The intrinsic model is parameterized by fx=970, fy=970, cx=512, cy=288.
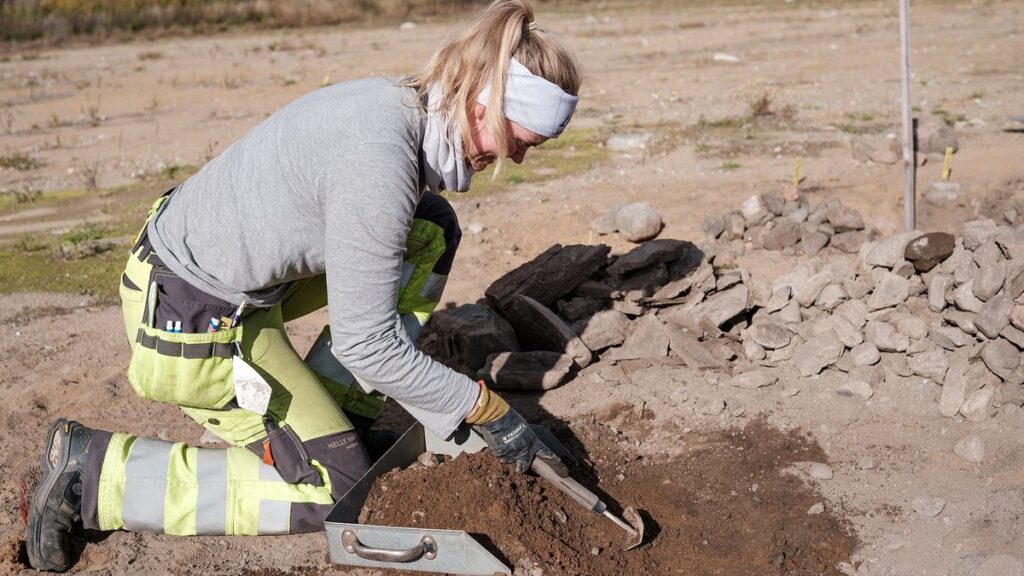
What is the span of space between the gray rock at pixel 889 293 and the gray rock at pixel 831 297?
0.12 meters

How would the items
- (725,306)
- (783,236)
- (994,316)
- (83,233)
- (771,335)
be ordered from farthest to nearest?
(83,233) < (783,236) < (725,306) < (771,335) < (994,316)

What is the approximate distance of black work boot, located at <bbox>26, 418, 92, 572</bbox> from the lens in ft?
9.85

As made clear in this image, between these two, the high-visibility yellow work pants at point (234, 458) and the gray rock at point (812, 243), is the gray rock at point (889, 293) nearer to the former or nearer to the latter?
the gray rock at point (812, 243)

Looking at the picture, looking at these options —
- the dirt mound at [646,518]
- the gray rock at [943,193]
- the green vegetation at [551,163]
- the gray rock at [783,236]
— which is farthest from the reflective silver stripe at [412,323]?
the gray rock at [943,193]

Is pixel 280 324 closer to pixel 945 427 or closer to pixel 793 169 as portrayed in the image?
pixel 945 427

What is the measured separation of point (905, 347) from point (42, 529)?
3.17 meters

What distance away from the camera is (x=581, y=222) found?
583 centimetres

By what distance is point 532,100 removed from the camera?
2.52m

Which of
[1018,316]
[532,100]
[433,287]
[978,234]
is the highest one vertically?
[532,100]

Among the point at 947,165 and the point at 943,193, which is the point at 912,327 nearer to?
the point at 943,193

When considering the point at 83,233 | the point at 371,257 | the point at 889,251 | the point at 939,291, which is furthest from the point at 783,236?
the point at 83,233

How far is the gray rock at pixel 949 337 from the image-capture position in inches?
148

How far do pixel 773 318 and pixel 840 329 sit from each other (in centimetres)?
33

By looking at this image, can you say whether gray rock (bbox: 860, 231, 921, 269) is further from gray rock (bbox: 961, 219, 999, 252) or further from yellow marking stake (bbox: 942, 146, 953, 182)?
yellow marking stake (bbox: 942, 146, 953, 182)
